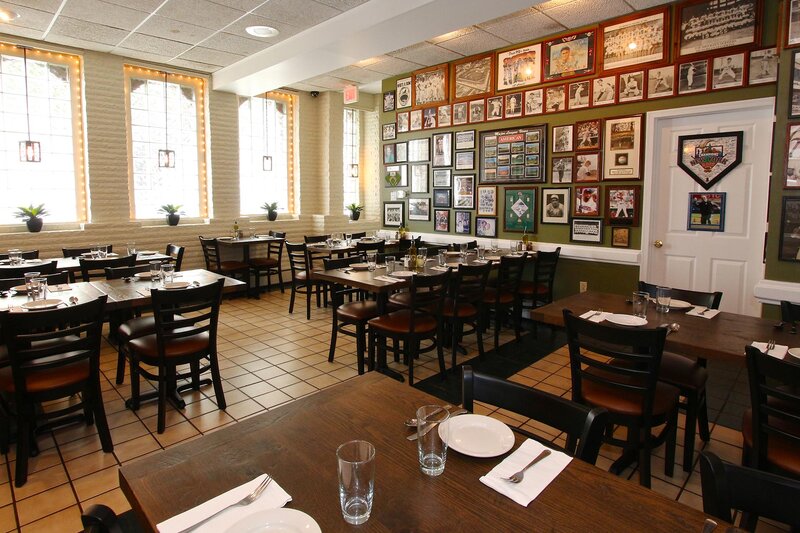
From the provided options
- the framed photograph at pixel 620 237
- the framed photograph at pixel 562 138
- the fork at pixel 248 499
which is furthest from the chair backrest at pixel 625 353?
the framed photograph at pixel 562 138

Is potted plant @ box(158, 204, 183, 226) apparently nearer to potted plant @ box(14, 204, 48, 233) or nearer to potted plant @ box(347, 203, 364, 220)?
potted plant @ box(14, 204, 48, 233)

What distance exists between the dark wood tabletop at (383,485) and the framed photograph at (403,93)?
6.77 meters

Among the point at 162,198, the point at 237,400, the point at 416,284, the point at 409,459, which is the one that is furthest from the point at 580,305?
the point at 162,198

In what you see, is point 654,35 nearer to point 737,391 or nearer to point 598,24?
point 598,24

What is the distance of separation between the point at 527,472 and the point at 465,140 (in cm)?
610

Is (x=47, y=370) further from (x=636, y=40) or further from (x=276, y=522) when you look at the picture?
(x=636, y=40)

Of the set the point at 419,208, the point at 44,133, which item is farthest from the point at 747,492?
the point at 44,133

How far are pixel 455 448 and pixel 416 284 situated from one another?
2.42 m

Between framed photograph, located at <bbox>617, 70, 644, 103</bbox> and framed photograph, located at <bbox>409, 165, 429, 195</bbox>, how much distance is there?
3012 millimetres

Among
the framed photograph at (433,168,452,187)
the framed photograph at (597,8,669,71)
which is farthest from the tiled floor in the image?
the framed photograph at (597,8,669,71)

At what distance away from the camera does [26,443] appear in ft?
8.74

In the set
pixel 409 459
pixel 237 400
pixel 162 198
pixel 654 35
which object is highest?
pixel 654 35

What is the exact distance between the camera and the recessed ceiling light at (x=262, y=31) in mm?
5423

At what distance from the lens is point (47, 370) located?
2838 millimetres
